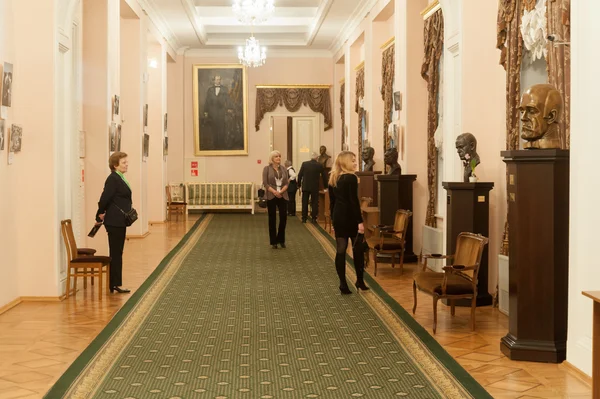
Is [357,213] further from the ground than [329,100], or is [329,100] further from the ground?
[329,100]

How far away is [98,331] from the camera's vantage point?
23.7ft

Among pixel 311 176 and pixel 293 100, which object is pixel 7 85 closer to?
pixel 311 176

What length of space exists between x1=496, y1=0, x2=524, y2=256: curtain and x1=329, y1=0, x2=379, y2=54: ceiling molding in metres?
7.54

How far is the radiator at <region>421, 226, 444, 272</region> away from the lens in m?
11.2

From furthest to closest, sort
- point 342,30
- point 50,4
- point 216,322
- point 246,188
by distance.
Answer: point 246,188 < point 342,30 < point 50,4 < point 216,322

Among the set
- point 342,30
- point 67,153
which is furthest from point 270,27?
point 67,153

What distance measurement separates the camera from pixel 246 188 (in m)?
23.2

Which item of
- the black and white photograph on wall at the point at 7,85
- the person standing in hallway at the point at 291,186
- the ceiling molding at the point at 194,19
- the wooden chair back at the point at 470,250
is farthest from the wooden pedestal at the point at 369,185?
the black and white photograph on wall at the point at 7,85

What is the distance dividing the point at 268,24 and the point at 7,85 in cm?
1409

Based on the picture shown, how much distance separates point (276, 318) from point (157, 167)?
12.0 metres

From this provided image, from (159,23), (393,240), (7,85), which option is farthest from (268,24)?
(7,85)

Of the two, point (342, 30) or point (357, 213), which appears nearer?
point (357, 213)

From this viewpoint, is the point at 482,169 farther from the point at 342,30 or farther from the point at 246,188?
the point at 246,188

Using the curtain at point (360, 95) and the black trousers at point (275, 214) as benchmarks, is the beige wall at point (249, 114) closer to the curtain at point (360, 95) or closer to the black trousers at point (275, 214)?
the curtain at point (360, 95)
